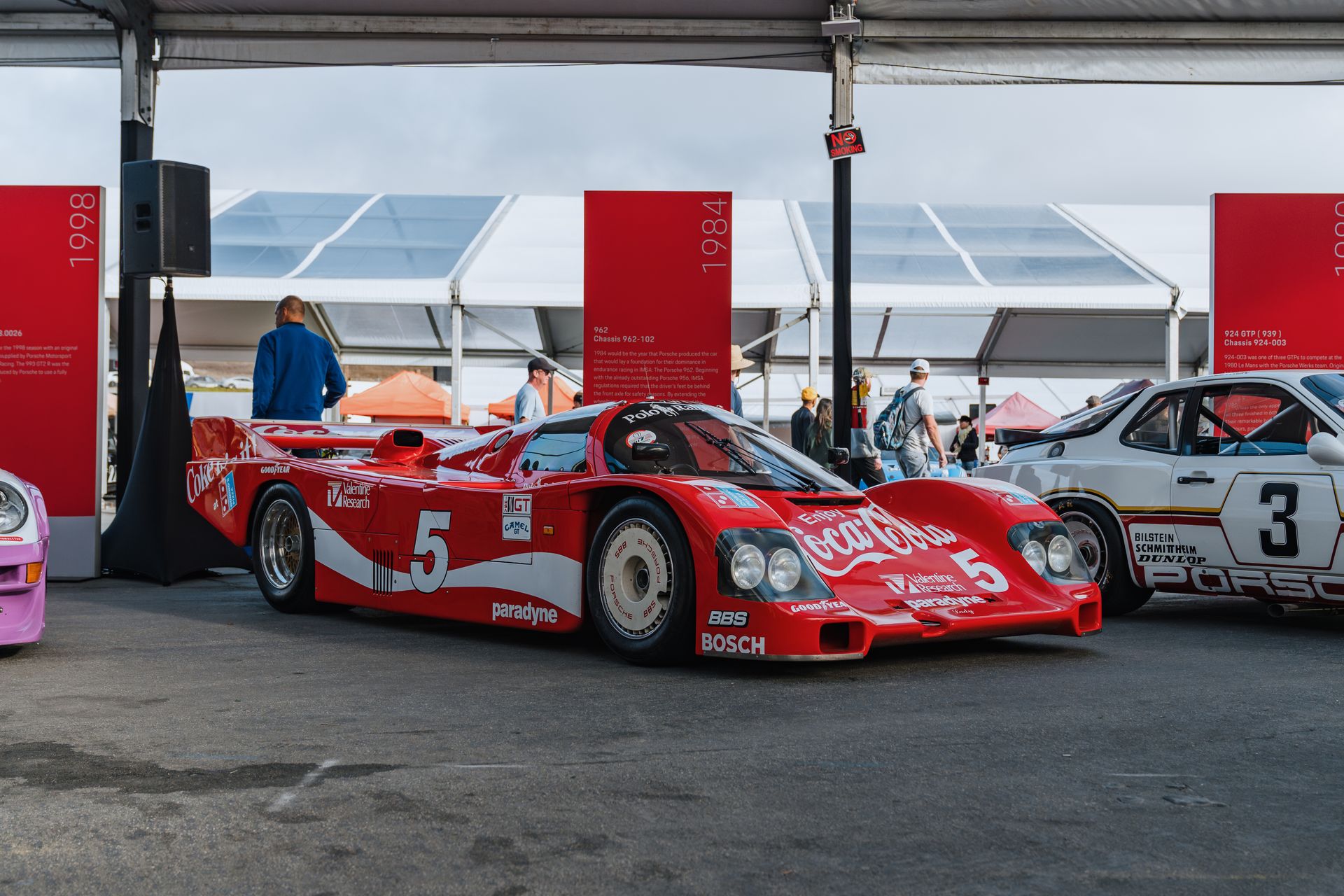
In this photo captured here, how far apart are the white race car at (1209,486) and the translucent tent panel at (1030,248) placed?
279 inches

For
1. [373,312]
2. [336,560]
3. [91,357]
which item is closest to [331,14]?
[91,357]

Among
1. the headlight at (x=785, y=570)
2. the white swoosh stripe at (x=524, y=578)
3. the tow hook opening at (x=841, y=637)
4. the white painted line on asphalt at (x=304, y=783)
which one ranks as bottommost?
the white painted line on asphalt at (x=304, y=783)

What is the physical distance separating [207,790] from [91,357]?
6.55m

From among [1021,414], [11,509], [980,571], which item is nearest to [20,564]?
[11,509]

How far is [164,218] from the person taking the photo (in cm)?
845

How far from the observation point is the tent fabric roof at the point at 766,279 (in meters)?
13.7

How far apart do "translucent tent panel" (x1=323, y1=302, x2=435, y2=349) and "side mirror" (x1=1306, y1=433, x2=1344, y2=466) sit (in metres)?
11.8

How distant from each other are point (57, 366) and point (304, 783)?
6.66 m

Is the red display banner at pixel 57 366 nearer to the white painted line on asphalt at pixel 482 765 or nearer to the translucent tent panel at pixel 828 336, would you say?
the white painted line on asphalt at pixel 482 765

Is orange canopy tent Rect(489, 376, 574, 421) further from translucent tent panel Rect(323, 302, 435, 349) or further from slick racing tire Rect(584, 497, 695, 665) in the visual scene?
slick racing tire Rect(584, 497, 695, 665)

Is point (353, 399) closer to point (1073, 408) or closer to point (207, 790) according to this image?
point (1073, 408)

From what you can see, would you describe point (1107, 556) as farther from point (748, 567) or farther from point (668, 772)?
point (668, 772)

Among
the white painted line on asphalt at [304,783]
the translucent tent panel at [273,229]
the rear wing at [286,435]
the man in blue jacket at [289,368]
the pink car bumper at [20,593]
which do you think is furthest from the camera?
the translucent tent panel at [273,229]

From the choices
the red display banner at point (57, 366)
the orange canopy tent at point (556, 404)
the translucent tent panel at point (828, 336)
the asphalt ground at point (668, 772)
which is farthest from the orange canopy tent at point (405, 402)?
the asphalt ground at point (668, 772)
